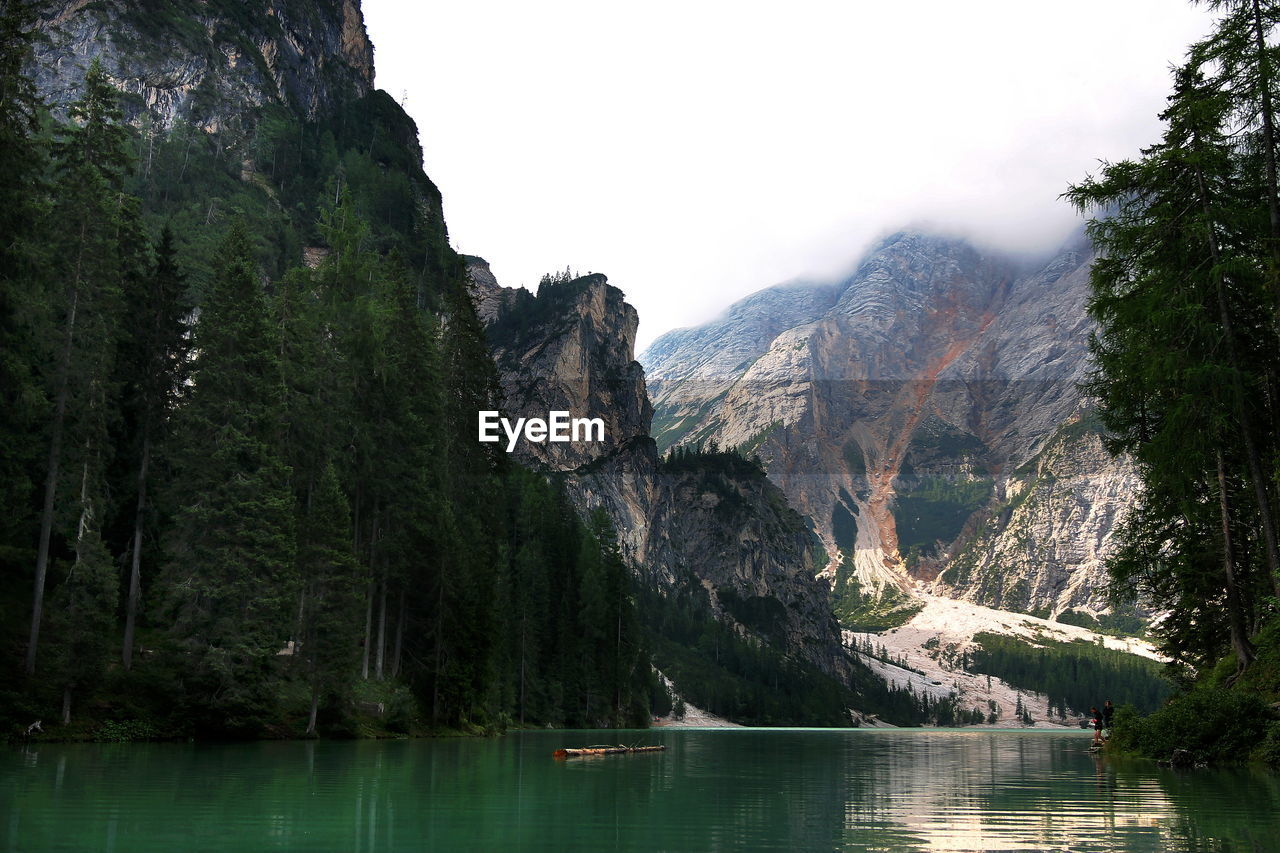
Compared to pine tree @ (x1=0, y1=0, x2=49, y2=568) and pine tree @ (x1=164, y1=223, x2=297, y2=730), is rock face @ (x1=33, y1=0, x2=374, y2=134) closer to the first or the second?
pine tree @ (x1=164, y1=223, x2=297, y2=730)

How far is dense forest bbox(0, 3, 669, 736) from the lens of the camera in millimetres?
40969

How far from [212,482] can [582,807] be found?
31484 millimetres

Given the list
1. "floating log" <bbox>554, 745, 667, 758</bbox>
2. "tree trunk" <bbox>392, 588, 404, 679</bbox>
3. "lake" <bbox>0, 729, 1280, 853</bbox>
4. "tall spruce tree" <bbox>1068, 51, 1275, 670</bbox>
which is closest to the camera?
"lake" <bbox>0, 729, 1280, 853</bbox>

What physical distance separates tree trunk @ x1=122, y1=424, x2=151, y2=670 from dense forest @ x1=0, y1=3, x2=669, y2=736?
11cm

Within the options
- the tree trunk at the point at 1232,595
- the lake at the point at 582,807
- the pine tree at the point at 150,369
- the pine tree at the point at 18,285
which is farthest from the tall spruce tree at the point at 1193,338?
the pine tree at the point at 150,369

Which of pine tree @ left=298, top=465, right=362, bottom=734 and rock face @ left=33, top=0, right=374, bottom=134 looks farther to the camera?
rock face @ left=33, top=0, right=374, bottom=134

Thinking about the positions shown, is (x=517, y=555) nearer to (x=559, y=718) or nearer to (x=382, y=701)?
(x=559, y=718)

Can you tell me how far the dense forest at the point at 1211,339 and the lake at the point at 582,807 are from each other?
14.8ft

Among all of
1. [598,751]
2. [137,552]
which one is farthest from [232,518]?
[598,751]

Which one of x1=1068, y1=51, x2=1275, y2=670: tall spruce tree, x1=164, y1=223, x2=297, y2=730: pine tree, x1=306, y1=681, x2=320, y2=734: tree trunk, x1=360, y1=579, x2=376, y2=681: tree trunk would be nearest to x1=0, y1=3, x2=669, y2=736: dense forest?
x1=164, y1=223, x2=297, y2=730: pine tree

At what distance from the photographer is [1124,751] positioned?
39.3 m

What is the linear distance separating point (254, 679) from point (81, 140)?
26.9 m

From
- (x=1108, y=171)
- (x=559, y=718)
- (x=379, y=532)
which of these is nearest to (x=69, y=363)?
(x=379, y=532)

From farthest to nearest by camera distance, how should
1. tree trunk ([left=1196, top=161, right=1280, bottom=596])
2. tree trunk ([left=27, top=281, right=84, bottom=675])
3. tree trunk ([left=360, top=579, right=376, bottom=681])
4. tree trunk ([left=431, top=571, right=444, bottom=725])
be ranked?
tree trunk ([left=431, top=571, right=444, bottom=725])
tree trunk ([left=360, top=579, right=376, bottom=681])
tree trunk ([left=27, top=281, right=84, bottom=675])
tree trunk ([left=1196, top=161, right=1280, bottom=596])
